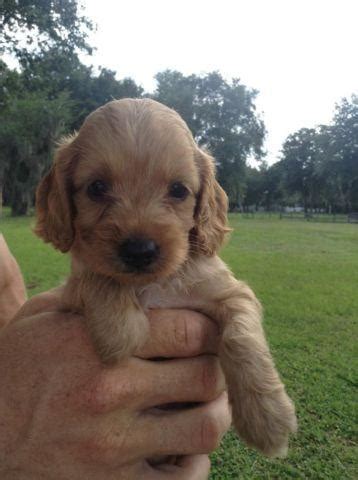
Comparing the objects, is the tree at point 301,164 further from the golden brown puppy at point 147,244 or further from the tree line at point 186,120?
the golden brown puppy at point 147,244

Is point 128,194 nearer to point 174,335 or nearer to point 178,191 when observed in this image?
point 178,191

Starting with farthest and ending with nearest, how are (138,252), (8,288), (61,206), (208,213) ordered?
(8,288) < (208,213) < (61,206) < (138,252)

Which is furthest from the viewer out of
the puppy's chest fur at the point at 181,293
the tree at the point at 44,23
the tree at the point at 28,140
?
the tree at the point at 28,140

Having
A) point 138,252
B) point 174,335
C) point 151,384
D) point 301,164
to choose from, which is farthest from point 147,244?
point 301,164

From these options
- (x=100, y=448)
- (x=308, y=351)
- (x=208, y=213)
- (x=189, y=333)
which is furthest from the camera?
(x=308, y=351)

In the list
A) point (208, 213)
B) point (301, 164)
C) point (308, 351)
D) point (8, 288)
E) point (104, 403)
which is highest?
point (301, 164)

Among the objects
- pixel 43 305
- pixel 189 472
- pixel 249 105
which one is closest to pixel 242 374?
pixel 189 472

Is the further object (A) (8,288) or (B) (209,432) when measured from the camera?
(A) (8,288)

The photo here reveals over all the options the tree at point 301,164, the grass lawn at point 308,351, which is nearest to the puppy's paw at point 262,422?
the grass lawn at point 308,351
